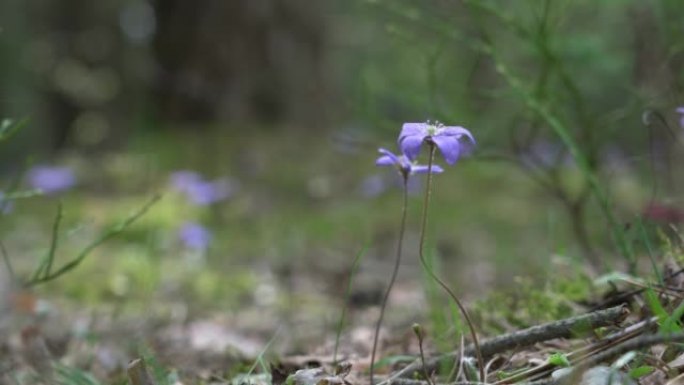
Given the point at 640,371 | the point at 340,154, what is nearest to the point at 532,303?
the point at 640,371

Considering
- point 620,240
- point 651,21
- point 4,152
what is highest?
point 651,21

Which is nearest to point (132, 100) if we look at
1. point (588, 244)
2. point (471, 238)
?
point (471, 238)

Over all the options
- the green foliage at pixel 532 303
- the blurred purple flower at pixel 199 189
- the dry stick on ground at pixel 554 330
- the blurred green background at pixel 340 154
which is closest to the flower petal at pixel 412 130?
the dry stick on ground at pixel 554 330

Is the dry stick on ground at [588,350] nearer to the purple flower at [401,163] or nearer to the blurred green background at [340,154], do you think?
the purple flower at [401,163]

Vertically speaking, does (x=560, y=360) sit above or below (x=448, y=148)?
below

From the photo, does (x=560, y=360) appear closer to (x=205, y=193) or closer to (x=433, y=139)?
(x=433, y=139)

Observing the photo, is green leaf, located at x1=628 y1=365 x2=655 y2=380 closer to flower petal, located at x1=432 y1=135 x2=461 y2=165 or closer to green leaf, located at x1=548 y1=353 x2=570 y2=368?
green leaf, located at x1=548 y1=353 x2=570 y2=368

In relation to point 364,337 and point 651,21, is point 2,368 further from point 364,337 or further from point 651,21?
point 651,21
